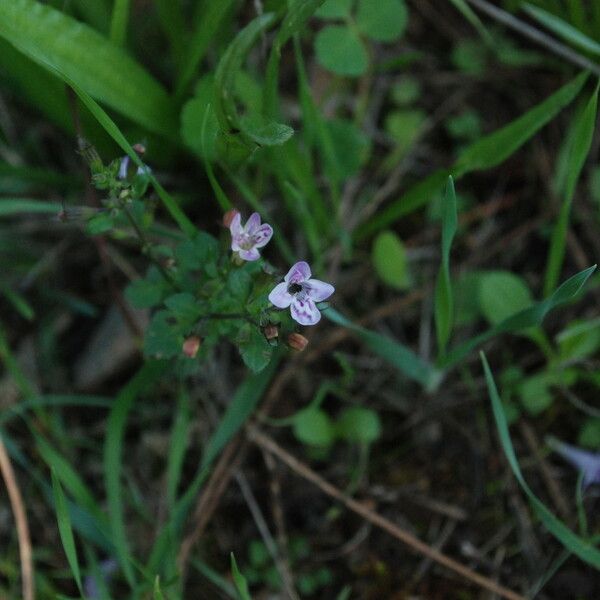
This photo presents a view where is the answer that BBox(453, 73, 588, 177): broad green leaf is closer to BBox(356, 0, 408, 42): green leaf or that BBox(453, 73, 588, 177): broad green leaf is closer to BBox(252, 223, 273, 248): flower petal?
BBox(356, 0, 408, 42): green leaf

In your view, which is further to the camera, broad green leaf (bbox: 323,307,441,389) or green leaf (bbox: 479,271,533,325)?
green leaf (bbox: 479,271,533,325)

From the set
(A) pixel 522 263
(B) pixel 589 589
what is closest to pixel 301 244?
(A) pixel 522 263

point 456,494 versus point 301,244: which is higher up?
point 301,244

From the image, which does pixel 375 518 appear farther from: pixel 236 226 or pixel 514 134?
pixel 514 134

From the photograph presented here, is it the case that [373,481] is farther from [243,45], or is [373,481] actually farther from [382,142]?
[243,45]

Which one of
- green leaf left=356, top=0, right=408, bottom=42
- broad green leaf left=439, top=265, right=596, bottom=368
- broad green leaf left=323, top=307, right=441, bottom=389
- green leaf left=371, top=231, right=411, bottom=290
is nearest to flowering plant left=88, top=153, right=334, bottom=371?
broad green leaf left=323, top=307, right=441, bottom=389

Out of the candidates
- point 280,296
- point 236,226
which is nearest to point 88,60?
point 236,226

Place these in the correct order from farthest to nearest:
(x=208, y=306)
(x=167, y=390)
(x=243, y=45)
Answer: (x=167, y=390), (x=208, y=306), (x=243, y=45)
